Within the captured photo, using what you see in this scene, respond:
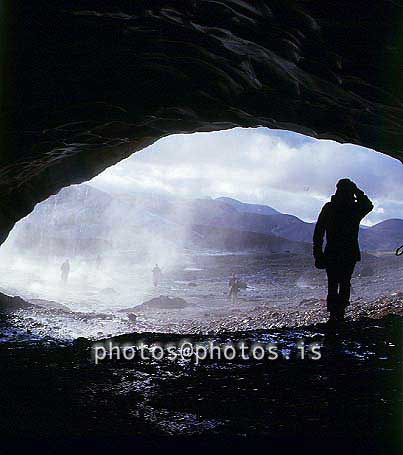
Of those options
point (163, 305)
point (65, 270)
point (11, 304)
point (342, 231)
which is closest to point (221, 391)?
point (342, 231)

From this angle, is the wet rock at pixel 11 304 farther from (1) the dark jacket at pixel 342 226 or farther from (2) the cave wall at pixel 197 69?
(1) the dark jacket at pixel 342 226

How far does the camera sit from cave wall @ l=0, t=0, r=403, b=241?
3334mm

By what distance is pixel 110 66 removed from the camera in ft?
15.4

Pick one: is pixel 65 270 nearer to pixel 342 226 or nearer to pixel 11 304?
pixel 11 304

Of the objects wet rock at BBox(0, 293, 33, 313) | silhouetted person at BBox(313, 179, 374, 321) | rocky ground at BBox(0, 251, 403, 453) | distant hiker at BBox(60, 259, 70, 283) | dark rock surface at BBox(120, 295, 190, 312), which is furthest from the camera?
distant hiker at BBox(60, 259, 70, 283)

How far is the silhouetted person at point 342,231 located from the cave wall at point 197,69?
43.6 inches

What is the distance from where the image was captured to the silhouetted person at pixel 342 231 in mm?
5465

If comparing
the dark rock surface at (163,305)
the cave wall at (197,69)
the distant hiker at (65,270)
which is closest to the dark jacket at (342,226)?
the cave wall at (197,69)

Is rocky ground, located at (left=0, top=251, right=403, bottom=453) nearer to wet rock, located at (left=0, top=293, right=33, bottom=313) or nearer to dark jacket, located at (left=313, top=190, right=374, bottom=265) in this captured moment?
dark jacket, located at (left=313, top=190, right=374, bottom=265)

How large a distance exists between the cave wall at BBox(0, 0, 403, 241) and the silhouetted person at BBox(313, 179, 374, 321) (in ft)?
3.64

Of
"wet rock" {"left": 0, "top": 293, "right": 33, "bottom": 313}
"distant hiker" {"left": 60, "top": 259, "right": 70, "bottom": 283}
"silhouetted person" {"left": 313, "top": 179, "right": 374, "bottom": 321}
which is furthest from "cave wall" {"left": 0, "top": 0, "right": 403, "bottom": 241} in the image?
"distant hiker" {"left": 60, "top": 259, "right": 70, "bottom": 283}

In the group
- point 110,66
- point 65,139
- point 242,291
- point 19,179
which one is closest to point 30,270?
point 242,291

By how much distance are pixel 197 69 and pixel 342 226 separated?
2951mm

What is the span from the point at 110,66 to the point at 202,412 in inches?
158
